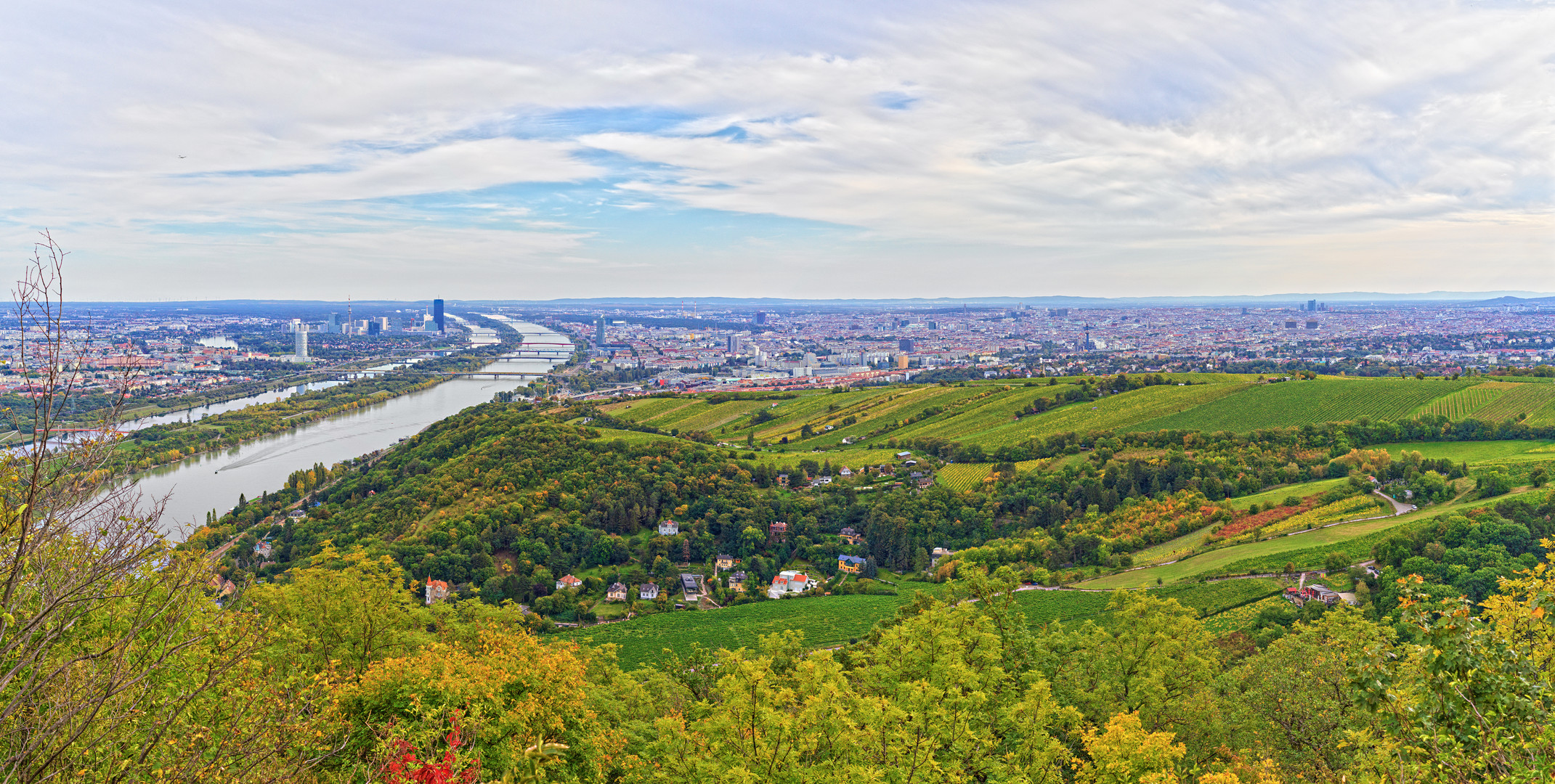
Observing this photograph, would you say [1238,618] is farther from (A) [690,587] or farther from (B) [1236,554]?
(A) [690,587]

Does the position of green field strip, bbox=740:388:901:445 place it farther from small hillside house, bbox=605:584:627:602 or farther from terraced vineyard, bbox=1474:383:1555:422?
terraced vineyard, bbox=1474:383:1555:422

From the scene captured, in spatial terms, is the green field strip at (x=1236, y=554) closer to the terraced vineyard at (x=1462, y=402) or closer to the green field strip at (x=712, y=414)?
the terraced vineyard at (x=1462, y=402)

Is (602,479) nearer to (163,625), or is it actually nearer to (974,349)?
(163,625)

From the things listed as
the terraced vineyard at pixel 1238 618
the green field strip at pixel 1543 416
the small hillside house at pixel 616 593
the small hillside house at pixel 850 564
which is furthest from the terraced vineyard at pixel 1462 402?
the small hillside house at pixel 616 593

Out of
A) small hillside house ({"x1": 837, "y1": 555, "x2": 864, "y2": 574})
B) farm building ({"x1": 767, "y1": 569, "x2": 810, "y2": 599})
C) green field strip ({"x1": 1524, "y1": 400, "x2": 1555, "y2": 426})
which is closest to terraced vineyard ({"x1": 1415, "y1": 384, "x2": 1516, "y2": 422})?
green field strip ({"x1": 1524, "y1": 400, "x2": 1555, "y2": 426})

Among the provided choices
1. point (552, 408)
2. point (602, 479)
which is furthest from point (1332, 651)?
point (552, 408)

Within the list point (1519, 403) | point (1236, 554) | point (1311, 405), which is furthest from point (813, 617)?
point (1519, 403)
